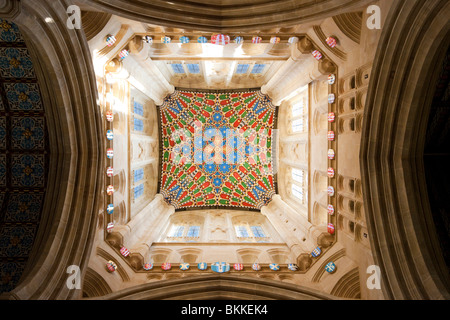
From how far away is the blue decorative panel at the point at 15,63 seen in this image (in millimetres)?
7168

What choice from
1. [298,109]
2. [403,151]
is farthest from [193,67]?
[403,151]

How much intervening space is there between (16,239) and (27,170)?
2.16m

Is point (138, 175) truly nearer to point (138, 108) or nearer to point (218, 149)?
point (138, 108)

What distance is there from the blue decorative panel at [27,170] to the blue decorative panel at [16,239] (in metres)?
1.34

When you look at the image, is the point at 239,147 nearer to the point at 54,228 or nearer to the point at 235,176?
the point at 235,176

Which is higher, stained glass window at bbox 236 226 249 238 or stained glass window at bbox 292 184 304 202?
stained glass window at bbox 292 184 304 202

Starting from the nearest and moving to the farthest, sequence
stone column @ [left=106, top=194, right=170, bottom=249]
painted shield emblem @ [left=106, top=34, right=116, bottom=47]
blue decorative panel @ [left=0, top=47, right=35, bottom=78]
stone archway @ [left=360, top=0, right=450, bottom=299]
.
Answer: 1. stone archway @ [left=360, top=0, right=450, bottom=299]
2. blue decorative panel @ [left=0, top=47, right=35, bottom=78]
3. painted shield emblem @ [left=106, top=34, right=116, bottom=47]
4. stone column @ [left=106, top=194, right=170, bottom=249]

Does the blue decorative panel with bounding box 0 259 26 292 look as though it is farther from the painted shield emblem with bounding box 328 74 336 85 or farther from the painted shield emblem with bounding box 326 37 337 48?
the painted shield emblem with bounding box 326 37 337 48

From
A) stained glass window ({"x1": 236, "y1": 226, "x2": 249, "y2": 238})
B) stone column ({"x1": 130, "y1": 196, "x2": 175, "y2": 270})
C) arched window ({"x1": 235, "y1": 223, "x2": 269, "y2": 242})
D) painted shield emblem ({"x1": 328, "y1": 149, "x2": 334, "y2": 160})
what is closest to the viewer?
painted shield emblem ({"x1": 328, "y1": 149, "x2": 334, "y2": 160})

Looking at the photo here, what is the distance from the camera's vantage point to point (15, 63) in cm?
730

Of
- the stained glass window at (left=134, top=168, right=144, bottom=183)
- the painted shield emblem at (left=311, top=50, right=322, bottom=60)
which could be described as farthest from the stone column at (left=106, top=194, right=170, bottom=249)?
the painted shield emblem at (left=311, top=50, right=322, bottom=60)

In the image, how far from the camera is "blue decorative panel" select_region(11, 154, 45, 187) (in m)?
8.23

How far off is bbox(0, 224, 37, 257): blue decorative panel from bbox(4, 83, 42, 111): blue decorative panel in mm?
3671

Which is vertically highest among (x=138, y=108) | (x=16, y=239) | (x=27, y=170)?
(x=138, y=108)
